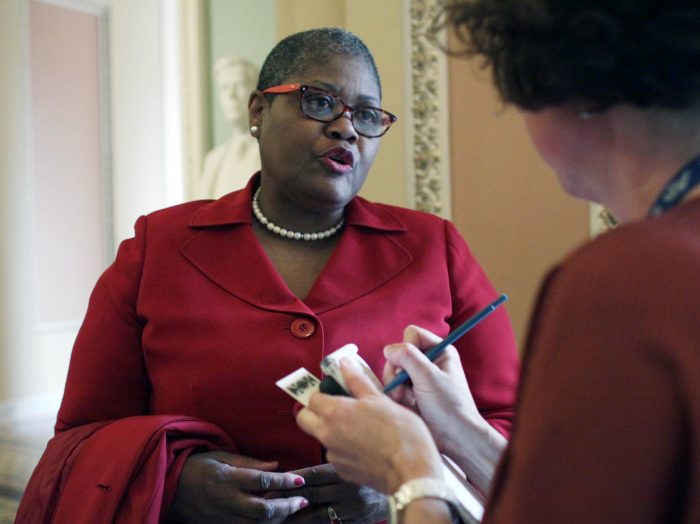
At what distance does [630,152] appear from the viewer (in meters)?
0.75

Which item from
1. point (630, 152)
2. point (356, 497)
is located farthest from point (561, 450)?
point (356, 497)

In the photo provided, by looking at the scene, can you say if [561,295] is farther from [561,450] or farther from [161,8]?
[161,8]

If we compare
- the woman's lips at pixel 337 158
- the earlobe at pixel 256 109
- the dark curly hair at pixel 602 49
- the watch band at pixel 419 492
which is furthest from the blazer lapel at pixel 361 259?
the dark curly hair at pixel 602 49

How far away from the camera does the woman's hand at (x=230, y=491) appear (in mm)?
1328

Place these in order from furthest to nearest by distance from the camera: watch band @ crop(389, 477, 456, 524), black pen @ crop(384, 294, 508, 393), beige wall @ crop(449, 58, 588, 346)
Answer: beige wall @ crop(449, 58, 588, 346), black pen @ crop(384, 294, 508, 393), watch band @ crop(389, 477, 456, 524)

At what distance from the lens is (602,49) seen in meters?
0.70

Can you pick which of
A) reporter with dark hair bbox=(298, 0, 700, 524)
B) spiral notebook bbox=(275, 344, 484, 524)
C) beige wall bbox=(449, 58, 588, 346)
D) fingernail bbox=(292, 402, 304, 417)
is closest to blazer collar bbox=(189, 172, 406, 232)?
fingernail bbox=(292, 402, 304, 417)

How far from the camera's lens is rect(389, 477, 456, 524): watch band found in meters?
0.87

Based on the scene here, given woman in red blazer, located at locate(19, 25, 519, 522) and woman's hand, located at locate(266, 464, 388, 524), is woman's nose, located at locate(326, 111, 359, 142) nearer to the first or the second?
woman in red blazer, located at locate(19, 25, 519, 522)

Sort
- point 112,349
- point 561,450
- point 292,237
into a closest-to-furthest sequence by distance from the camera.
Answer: point 561,450, point 112,349, point 292,237

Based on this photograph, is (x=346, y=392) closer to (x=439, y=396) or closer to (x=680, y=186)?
(x=439, y=396)

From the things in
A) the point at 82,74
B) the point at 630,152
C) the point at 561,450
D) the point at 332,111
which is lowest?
the point at 561,450

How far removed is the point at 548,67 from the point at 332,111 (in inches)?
34.4

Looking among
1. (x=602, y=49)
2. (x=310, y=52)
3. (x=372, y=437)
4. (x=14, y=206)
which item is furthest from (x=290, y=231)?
(x=14, y=206)
